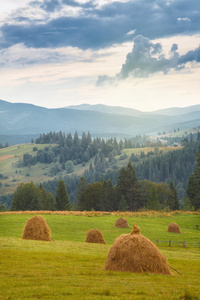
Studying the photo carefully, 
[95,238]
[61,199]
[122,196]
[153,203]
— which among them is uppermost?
[95,238]

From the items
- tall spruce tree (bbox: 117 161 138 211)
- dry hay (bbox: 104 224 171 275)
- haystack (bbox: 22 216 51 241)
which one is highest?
dry hay (bbox: 104 224 171 275)

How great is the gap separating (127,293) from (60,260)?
10258 mm

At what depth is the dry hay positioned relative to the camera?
20125 millimetres

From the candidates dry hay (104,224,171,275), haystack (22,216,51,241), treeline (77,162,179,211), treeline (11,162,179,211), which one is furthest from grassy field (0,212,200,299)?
treeline (77,162,179,211)

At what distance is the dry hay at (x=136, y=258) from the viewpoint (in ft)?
66.0

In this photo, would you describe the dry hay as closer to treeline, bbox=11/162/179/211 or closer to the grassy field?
the grassy field

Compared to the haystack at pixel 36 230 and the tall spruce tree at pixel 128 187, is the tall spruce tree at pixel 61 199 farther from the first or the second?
the haystack at pixel 36 230

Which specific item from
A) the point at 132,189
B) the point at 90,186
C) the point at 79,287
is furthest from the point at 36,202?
the point at 79,287

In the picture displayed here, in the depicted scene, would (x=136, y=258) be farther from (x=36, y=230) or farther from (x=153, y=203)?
(x=153, y=203)

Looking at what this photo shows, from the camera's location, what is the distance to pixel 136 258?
20141 mm

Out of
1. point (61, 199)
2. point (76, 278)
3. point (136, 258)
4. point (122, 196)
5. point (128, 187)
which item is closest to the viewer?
point (76, 278)

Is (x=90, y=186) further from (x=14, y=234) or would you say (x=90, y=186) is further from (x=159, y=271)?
(x=159, y=271)

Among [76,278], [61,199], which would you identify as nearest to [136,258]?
[76,278]

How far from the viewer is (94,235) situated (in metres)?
37.9
